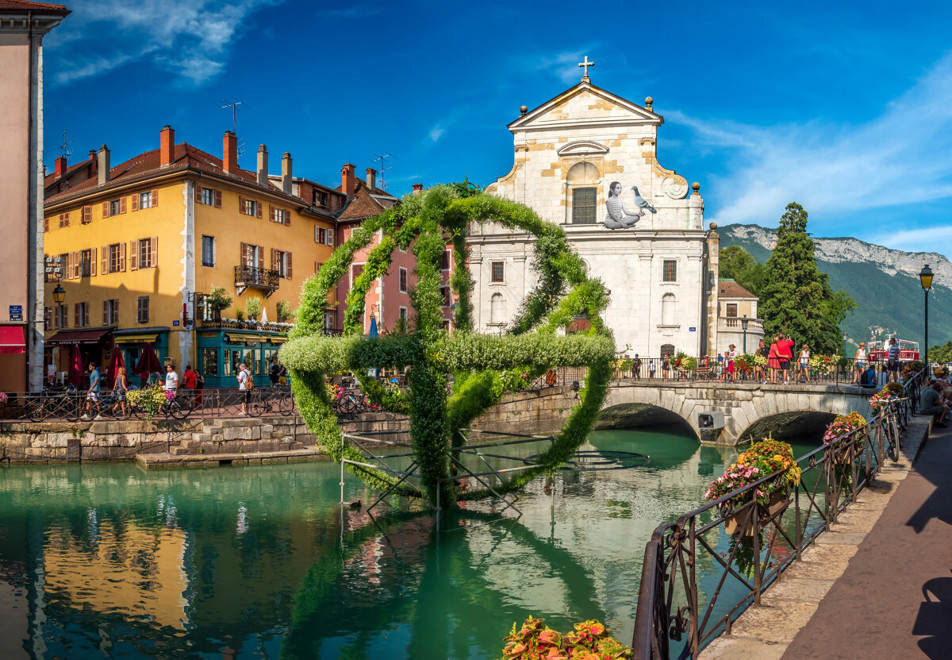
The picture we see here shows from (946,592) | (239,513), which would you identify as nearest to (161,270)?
(239,513)

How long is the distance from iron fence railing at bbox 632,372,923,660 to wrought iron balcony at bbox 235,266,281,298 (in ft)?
82.3

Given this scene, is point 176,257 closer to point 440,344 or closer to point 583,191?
point 583,191

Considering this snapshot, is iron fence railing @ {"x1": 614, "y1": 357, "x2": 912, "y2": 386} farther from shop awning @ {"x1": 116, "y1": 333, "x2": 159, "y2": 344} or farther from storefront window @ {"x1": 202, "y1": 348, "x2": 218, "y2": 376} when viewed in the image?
shop awning @ {"x1": 116, "y1": 333, "x2": 159, "y2": 344}

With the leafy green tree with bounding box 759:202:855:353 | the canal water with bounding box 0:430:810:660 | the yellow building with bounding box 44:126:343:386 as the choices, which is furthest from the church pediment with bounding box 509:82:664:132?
the canal water with bounding box 0:430:810:660

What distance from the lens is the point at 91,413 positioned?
72.3ft

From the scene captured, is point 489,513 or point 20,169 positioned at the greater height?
point 20,169

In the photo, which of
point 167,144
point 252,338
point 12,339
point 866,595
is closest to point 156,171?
point 167,144

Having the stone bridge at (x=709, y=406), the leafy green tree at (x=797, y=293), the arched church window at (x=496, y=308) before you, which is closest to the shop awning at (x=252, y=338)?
the stone bridge at (x=709, y=406)

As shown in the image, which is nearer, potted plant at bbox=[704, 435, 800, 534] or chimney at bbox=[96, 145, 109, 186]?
potted plant at bbox=[704, 435, 800, 534]

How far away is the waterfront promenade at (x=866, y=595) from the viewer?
16.1 feet

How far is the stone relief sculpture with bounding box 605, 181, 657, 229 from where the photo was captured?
38938 mm

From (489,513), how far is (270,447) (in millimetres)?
9861

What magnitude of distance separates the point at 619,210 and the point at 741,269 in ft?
148

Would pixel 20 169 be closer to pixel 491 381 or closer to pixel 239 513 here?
pixel 239 513
